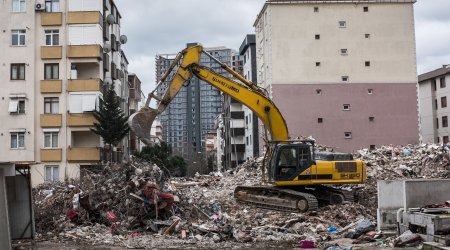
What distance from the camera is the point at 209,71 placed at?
20.2 m

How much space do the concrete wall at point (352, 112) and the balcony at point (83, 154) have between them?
16962 millimetres

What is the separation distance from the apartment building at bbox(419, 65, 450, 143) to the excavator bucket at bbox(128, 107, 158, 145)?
47.4 m

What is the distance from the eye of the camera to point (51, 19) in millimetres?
36375

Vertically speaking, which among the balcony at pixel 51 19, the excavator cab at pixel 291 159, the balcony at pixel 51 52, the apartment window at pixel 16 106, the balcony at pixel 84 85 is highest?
the balcony at pixel 51 19

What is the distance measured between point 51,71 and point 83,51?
2.34 m

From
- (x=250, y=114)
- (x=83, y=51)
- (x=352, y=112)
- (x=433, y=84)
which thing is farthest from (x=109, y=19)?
(x=433, y=84)

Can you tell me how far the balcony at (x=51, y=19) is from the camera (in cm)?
3631

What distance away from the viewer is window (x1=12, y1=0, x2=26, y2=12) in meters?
36.2

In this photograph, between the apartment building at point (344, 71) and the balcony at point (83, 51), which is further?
the apartment building at point (344, 71)

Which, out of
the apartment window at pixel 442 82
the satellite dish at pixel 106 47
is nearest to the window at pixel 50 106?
the satellite dish at pixel 106 47

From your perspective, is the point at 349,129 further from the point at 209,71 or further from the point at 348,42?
the point at 209,71

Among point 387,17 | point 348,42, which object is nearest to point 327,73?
point 348,42

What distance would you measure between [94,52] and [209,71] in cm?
1790

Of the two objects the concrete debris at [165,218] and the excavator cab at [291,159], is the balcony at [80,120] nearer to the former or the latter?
the concrete debris at [165,218]
